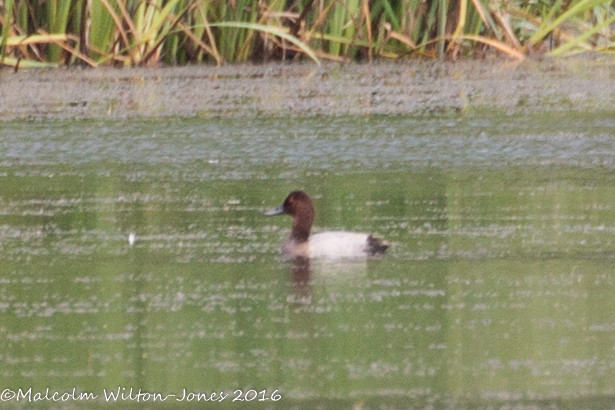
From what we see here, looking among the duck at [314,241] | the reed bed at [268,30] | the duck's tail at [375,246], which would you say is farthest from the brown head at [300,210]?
the reed bed at [268,30]

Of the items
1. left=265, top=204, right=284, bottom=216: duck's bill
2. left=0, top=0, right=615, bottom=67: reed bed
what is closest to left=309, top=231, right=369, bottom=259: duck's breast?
left=265, top=204, right=284, bottom=216: duck's bill

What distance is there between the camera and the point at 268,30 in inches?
449

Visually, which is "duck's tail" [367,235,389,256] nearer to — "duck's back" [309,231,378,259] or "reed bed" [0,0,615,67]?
"duck's back" [309,231,378,259]

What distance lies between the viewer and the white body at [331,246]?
222 inches

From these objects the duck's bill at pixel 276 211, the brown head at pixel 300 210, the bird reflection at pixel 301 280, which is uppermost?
the brown head at pixel 300 210

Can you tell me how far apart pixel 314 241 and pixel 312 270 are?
0.27 metres

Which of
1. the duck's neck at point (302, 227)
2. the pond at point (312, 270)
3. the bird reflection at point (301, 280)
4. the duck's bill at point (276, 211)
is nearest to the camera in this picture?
the pond at point (312, 270)

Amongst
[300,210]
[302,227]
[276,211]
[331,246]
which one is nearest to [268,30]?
[276,211]

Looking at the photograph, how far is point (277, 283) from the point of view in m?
5.34

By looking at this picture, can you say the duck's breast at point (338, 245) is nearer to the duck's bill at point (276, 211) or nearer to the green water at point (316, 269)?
the green water at point (316, 269)

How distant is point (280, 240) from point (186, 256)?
0.69 metres

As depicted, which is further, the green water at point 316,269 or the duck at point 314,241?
the duck at point 314,241

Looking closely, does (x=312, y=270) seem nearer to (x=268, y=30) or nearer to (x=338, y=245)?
(x=338, y=245)

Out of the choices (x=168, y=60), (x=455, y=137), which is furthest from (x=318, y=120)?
(x=168, y=60)
